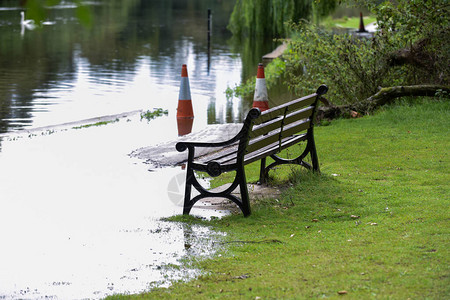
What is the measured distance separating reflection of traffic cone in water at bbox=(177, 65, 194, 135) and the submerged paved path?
39.6 inches

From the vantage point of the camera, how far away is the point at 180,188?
7602 mm

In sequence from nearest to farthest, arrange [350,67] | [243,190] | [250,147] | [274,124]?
[243,190]
[250,147]
[274,124]
[350,67]

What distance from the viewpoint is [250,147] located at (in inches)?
246

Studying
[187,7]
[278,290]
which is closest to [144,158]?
[278,290]

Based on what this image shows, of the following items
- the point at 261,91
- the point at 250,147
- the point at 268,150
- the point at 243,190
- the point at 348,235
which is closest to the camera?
the point at 348,235

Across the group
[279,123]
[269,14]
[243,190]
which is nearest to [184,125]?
[279,123]

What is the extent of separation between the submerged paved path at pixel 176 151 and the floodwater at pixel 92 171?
0.25 metres

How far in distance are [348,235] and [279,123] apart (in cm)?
166

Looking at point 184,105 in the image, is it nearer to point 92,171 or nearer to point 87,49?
point 92,171

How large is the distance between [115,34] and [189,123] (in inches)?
864

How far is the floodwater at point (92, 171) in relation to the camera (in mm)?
4953

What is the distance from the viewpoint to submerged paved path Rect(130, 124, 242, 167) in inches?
354

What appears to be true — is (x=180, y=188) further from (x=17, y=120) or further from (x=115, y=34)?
(x=115, y=34)

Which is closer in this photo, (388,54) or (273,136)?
(273,136)
